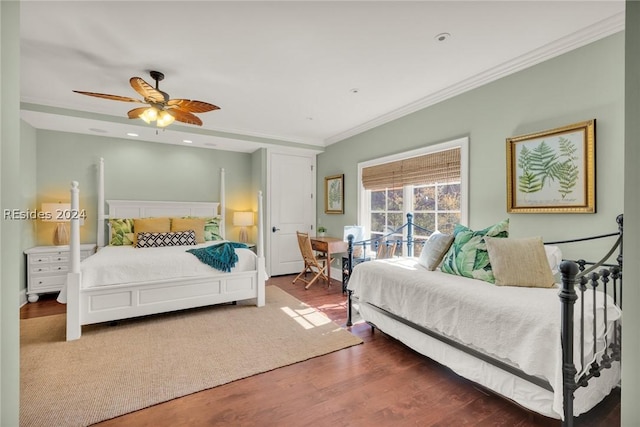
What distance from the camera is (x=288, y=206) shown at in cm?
545

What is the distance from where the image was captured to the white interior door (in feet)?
17.4

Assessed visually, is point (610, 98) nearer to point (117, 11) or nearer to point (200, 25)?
point (200, 25)

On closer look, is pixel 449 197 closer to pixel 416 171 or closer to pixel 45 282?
pixel 416 171

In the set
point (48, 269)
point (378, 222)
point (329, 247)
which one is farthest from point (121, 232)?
point (378, 222)

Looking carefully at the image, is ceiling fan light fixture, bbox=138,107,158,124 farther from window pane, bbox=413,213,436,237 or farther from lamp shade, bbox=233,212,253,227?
window pane, bbox=413,213,436,237

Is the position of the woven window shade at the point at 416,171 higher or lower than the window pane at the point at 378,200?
higher

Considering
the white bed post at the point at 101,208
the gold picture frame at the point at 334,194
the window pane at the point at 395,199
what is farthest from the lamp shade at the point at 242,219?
the window pane at the point at 395,199

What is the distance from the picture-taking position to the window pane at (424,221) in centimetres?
350

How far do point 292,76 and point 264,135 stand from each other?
7.20 ft

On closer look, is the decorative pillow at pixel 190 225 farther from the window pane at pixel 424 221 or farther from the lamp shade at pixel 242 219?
the window pane at pixel 424 221

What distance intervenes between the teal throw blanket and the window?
2064mm

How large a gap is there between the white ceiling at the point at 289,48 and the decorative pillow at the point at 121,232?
1461mm

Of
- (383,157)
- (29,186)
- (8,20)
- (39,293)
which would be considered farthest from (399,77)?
(39,293)

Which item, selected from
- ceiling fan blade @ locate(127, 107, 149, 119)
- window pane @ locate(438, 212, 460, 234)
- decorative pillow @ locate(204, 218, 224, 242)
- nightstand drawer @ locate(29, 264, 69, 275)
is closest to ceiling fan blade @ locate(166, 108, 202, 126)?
ceiling fan blade @ locate(127, 107, 149, 119)
